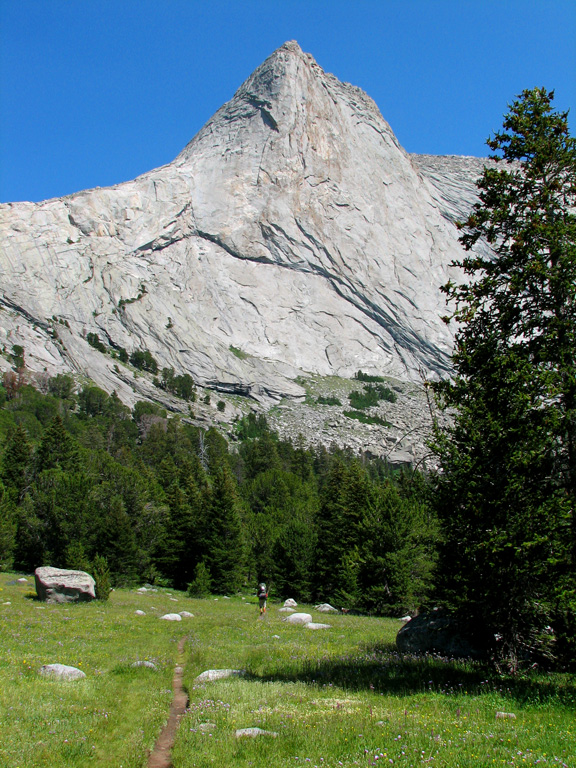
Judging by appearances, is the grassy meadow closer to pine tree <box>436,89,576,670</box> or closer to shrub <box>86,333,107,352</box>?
pine tree <box>436,89,576,670</box>

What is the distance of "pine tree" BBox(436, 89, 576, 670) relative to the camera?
39.0 feet

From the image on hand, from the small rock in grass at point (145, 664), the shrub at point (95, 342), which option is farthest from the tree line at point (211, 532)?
the shrub at point (95, 342)

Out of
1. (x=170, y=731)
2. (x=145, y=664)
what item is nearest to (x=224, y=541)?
(x=145, y=664)

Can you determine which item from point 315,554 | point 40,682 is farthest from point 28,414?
point 40,682

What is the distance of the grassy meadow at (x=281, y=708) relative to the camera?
26.2 feet

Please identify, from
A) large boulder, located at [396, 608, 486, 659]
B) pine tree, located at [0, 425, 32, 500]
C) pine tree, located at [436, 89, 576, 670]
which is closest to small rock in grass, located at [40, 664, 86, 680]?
pine tree, located at [436, 89, 576, 670]

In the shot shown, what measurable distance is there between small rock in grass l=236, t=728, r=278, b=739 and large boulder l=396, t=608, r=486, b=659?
814 centimetres

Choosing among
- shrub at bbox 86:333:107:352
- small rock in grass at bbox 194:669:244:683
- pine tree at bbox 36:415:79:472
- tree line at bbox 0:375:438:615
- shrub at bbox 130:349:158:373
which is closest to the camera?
small rock in grass at bbox 194:669:244:683

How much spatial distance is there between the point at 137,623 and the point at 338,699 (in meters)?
16.1

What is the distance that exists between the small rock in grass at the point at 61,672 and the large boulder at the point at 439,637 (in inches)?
394

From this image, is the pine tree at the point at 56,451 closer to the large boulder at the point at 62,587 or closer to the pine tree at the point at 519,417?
the large boulder at the point at 62,587

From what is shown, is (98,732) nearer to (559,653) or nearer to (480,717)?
(480,717)

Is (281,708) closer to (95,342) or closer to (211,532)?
(211,532)

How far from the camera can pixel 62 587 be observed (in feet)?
98.8
